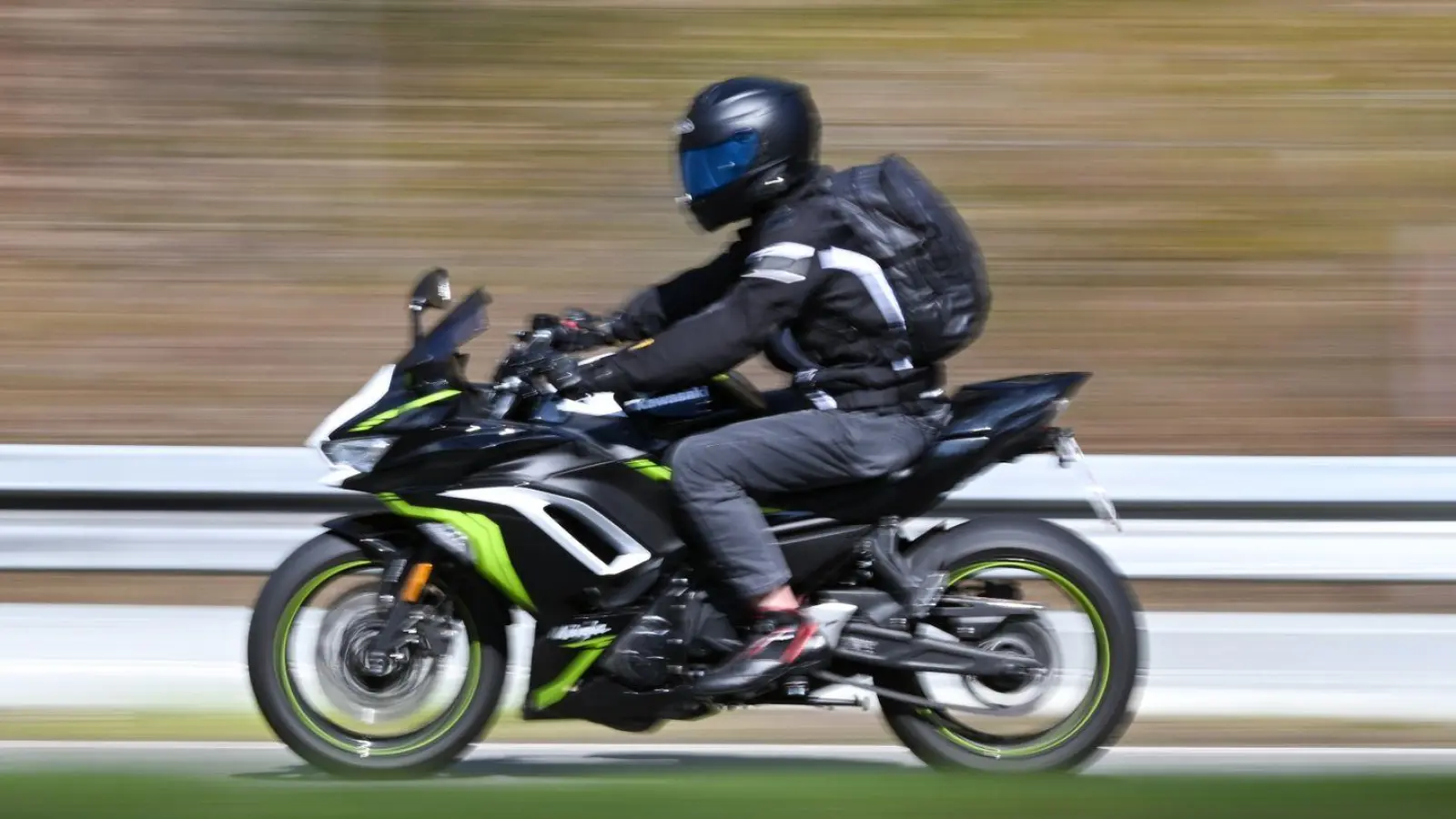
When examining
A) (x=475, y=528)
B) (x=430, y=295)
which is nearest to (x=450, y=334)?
(x=430, y=295)

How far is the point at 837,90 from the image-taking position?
9445mm

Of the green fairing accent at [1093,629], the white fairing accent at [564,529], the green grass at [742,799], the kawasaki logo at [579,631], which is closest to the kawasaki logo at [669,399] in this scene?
the white fairing accent at [564,529]

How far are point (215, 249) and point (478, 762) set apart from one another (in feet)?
13.7

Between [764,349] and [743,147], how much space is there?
487 mm

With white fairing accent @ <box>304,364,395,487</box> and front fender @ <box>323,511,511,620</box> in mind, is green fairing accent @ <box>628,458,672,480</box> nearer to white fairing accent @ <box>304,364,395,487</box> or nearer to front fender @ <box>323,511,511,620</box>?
front fender @ <box>323,511,511,620</box>

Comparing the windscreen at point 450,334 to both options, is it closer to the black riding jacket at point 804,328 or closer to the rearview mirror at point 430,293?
the rearview mirror at point 430,293

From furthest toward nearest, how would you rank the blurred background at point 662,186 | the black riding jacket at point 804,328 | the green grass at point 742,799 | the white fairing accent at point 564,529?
the blurred background at point 662,186
the white fairing accent at point 564,529
the black riding jacket at point 804,328
the green grass at point 742,799

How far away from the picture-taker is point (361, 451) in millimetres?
4965

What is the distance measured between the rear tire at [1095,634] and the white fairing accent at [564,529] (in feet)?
2.26

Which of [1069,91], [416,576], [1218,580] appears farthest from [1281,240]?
[416,576]

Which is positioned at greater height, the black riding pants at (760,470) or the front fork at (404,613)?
the black riding pants at (760,470)

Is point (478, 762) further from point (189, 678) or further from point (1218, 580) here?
point (1218, 580)

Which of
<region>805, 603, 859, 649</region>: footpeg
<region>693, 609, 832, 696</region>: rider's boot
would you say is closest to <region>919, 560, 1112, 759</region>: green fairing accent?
<region>805, 603, 859, 649</region>: footpeg

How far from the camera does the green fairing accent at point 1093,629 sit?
5016mm
